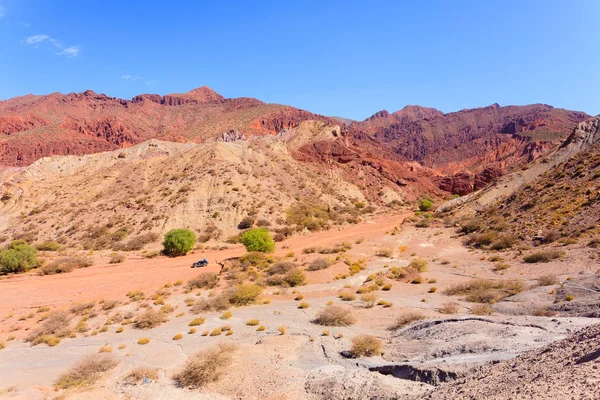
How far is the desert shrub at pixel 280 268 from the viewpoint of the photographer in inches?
821

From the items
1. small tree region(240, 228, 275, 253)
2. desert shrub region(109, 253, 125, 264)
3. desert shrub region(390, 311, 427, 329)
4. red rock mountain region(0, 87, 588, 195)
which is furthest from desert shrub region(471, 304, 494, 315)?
red rock mountain region(0, 87, 588, 195)

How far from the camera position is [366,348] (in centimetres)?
977

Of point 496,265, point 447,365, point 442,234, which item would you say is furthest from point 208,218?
point 447,365

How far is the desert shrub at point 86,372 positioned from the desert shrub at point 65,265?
17.5 m

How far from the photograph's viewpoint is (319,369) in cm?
921

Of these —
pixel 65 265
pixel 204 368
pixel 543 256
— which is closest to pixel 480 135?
pixel 543 256

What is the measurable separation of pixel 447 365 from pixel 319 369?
3.38 metres

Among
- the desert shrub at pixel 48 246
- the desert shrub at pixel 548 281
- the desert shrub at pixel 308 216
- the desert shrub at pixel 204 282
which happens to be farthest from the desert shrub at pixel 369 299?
the desert shrub at pixel 48 246

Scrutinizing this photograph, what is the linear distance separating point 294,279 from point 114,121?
127 metres

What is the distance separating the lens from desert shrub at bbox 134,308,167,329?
14016 millimetres

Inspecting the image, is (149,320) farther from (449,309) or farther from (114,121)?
(114,121)

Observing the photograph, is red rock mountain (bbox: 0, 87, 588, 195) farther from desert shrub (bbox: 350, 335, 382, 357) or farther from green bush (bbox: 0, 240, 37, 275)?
desert shrub (bbox: 350, 335, 382, 357)

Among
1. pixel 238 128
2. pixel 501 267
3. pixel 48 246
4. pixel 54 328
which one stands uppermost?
pixel 238 128

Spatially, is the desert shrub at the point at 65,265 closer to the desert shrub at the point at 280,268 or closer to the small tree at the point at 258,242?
the small tree at the point at 258,242
